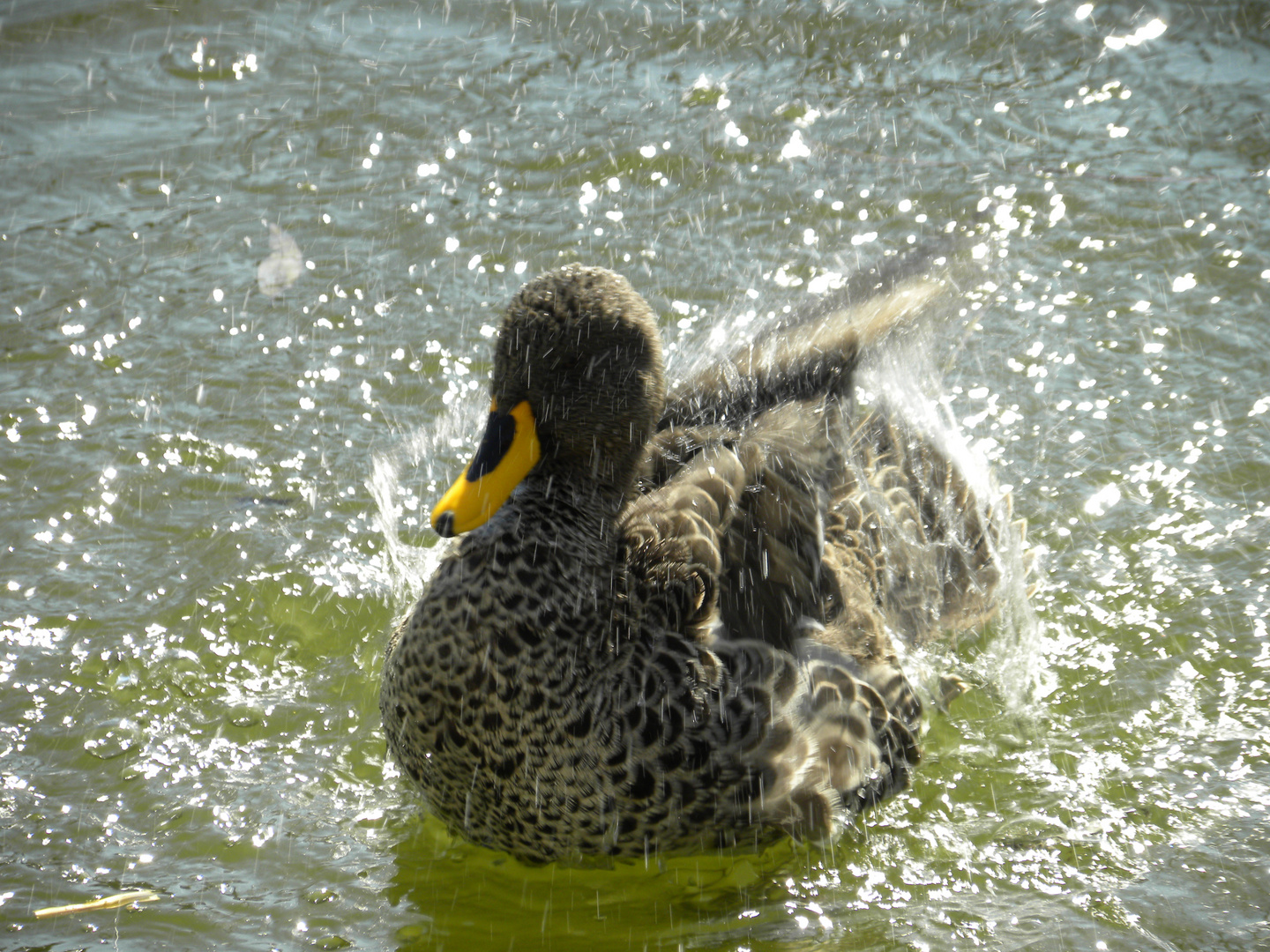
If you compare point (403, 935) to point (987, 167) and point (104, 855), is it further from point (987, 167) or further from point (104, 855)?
point (987, 167)

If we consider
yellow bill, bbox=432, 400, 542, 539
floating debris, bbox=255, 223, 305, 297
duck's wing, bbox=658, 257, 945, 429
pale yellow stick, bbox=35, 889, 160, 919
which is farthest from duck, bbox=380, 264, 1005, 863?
floating debris, bbox=255, 223, 305, 297

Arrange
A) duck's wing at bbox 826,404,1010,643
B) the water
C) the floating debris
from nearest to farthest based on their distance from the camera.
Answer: the water < duck's wing at bbox 826,404,1010,643 < the floating debris

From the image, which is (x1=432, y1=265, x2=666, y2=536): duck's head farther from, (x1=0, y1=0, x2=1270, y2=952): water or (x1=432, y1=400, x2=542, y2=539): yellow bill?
(x1=0, y1=0, x2=1270, y2=952): water

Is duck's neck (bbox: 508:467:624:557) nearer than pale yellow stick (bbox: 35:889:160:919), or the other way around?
pale yellow stick (bbox: 35:889:160:919)

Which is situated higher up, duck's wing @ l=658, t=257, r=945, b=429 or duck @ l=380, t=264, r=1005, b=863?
duck's wing @ l=658, t=257, r=945, b=429

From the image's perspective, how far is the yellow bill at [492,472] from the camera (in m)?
2.90

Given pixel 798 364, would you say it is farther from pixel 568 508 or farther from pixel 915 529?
pixel 568 508

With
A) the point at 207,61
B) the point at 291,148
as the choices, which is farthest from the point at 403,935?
the point at 207,61

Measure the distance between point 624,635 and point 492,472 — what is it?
19.0 inches

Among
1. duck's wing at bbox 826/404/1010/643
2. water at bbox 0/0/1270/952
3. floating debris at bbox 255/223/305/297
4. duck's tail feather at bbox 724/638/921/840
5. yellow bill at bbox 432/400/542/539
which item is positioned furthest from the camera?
floating debris at bbox 255/223/305/297

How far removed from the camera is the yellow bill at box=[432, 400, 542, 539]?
9.52 ft

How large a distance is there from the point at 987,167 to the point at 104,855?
4703 mm

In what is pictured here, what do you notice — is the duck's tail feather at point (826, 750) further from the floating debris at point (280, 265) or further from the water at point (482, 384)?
the floating debris at point (280, 265)

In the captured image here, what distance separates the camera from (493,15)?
23.5ft
